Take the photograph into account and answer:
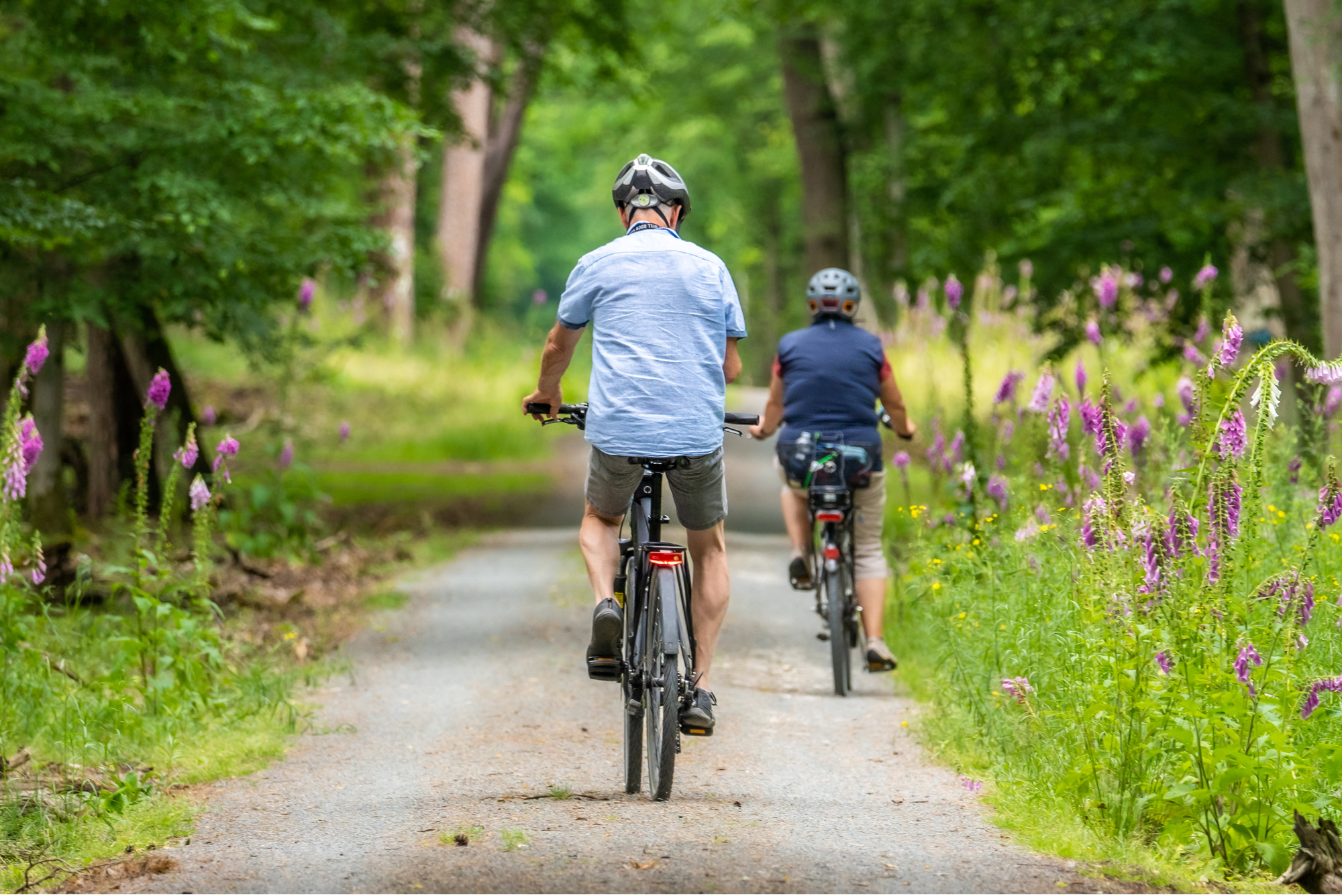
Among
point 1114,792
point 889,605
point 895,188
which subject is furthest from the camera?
point 895,188

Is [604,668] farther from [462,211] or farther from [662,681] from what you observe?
[462,211]

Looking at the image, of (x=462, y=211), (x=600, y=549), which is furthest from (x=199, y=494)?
(x=462, y=211)

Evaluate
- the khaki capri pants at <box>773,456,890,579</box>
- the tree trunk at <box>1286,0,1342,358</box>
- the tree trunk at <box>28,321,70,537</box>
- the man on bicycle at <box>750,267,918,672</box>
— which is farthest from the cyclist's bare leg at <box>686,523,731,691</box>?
the tree trunk at <box>28,321,70,537</box>

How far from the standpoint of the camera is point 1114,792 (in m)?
4.82

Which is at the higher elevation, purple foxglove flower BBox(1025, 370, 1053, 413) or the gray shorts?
purple foxglove flower BBox(1025, 370, 1053, 413)

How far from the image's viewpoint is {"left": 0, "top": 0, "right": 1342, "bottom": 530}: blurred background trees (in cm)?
880

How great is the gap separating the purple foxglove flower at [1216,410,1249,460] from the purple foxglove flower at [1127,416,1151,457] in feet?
8.66

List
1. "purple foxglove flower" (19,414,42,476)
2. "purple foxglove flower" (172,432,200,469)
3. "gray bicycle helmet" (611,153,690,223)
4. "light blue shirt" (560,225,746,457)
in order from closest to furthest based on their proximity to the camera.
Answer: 1. "light blue shirt" (560,225,746,457)
2. "gray bicycle helmet" (611,153,690,223)
3. "purple foxglove flower" (19,414,42,476)
4. "purple foxglove flower" (172,432,200,469)

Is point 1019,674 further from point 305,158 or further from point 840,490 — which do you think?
point 305,158

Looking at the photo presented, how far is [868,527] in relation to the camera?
319 inches

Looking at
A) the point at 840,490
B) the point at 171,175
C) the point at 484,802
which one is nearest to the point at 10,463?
the point at 484,802

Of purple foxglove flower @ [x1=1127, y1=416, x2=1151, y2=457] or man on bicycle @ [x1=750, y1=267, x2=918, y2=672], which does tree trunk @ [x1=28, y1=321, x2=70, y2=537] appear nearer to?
man on bicycle @ [x1=750, y1=267, x2=918, y2=672]

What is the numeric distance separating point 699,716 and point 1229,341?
2109mm

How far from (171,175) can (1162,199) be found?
8.42 meters
